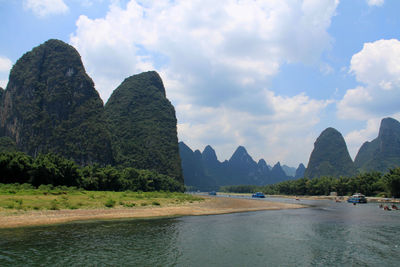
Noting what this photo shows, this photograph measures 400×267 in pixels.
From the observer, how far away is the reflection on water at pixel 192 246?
1589 cm

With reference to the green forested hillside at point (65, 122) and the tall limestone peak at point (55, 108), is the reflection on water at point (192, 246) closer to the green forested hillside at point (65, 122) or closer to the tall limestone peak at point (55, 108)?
the green forested hillside at point (65, 122)

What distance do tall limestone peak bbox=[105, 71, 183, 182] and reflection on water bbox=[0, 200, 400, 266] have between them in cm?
12304

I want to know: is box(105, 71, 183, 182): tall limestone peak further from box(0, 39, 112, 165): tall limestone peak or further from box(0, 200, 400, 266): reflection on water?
box(0, 200, 400, 266): reflection on water

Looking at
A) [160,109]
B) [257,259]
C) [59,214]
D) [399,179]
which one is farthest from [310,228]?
[160,109]

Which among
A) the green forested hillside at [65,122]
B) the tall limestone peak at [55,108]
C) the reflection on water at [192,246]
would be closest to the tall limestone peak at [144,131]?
the green forested hillside at [65,122]

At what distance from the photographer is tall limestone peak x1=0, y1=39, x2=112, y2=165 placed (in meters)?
124

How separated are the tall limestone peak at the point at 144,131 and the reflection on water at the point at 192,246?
12304cm

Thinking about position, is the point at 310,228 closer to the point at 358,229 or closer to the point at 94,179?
the point at 358,229

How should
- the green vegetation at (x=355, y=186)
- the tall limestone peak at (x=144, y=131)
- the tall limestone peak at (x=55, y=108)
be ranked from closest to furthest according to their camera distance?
the green vegetation at (x=355, y=186) < the tall limestone peak at (x=55, y=108) < the tall limestone peak at (x=144, y=131)

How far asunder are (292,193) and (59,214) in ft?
421

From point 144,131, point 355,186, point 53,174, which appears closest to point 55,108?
point 144,131

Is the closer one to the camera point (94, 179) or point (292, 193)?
point (94, 179)

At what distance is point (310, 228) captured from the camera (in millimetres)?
28719

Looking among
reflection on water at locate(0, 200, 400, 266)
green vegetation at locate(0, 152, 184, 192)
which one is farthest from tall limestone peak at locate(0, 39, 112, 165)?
reflection on water at locate(0, 200, 400, 266)
